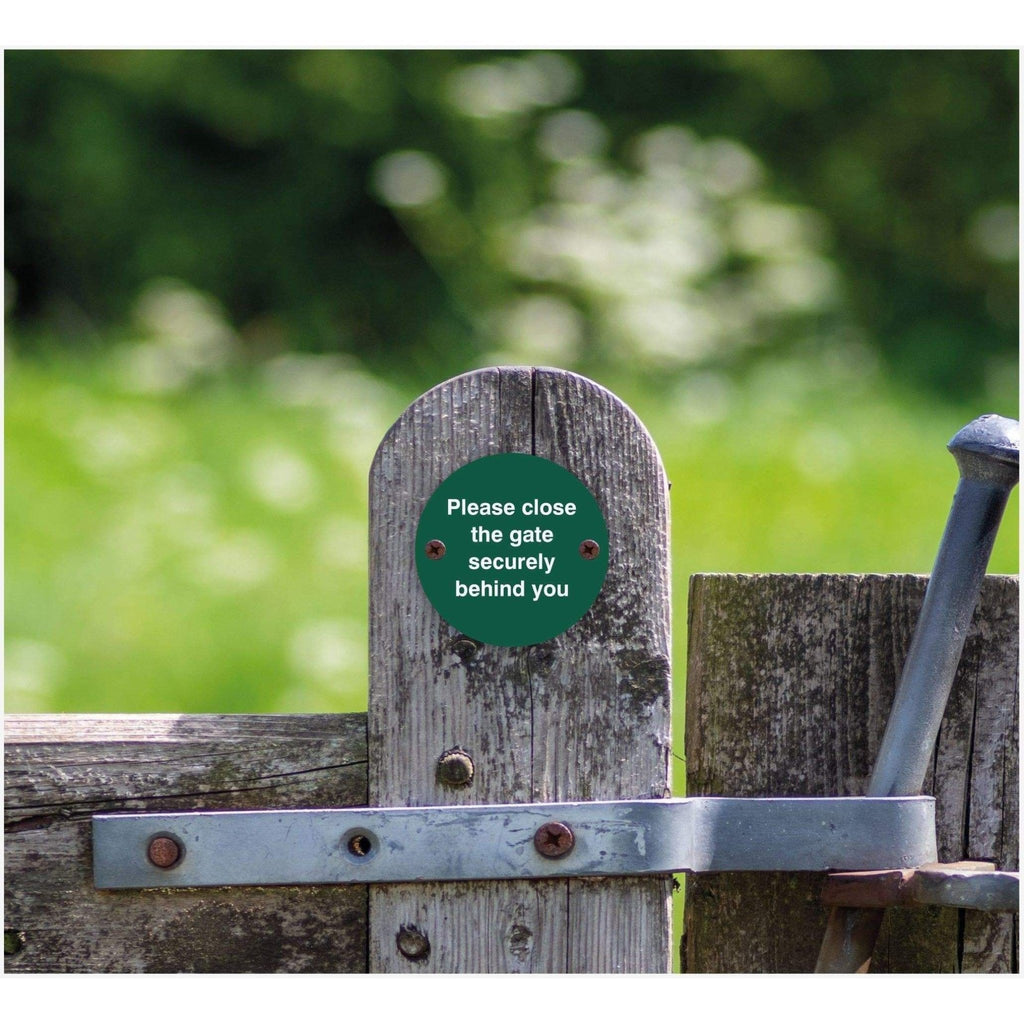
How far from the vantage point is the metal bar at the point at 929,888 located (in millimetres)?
1012

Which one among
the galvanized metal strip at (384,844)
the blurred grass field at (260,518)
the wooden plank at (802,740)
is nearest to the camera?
the galvanized metal strip at (384,844)

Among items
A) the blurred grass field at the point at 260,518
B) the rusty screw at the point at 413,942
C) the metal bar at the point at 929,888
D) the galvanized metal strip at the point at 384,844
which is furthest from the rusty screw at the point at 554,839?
the blurred grass field at the point at 260,518

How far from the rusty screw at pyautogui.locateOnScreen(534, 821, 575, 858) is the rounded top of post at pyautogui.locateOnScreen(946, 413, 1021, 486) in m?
0.49

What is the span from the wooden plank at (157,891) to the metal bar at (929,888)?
45 centimetres

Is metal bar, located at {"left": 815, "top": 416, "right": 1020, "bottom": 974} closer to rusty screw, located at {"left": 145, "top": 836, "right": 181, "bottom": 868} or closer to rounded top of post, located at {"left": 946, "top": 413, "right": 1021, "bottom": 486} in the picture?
rounded top of post, located at {"left": 946, "top": 413, "right": 1021, "bottom": 486}

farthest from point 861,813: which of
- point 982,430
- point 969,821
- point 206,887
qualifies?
point 206,887

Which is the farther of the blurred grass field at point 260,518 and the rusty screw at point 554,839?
the blurred grass field at point 260,518

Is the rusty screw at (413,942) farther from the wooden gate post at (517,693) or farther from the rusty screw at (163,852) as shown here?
the rusty screw at (163,852)

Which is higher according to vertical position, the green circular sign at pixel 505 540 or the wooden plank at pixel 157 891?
the green circular sign at pixel 505 540

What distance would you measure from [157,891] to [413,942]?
0.79 ft

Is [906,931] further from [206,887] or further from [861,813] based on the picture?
[206,887]

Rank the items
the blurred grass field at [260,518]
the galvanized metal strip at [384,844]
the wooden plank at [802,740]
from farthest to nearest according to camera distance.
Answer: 1. the blurred grass field at [260,518]
2. the wooden plank at [802,740]
3. the galvanized metal strip at [384,844]

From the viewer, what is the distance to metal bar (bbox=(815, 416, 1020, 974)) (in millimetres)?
1050

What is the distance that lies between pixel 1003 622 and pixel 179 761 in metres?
0.82
